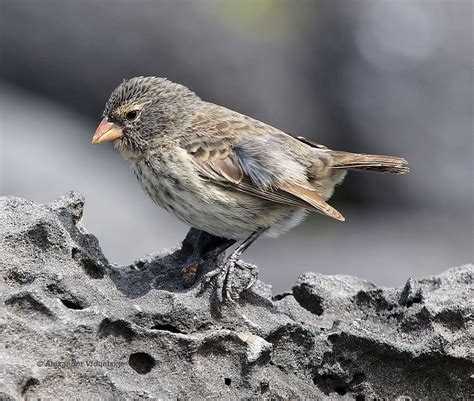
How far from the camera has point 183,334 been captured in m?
4.51

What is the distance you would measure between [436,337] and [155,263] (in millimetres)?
1661

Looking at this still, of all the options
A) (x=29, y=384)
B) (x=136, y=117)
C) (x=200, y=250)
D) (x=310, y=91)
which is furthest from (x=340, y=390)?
(x=310, y=91)

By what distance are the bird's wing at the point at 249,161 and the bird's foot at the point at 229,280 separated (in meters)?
0.94

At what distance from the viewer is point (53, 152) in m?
11.7

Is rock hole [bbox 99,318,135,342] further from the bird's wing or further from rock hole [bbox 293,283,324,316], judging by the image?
the bird's wing

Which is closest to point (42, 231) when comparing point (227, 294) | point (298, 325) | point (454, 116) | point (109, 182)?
point (227, 294)

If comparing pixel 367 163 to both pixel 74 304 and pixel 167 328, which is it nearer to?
pixel 167 328

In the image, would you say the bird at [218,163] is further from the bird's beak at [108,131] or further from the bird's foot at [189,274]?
the bird's foot at [189,274]

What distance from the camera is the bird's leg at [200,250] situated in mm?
5141

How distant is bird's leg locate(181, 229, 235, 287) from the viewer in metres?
5.14

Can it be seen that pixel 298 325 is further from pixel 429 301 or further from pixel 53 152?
pixel 53 152

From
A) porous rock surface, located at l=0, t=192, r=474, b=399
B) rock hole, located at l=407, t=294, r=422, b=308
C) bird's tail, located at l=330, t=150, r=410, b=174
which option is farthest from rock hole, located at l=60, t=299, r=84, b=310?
bird's tail, located at l=330, t=150, r=410, b=174

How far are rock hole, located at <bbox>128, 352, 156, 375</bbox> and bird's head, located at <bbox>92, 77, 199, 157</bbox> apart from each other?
201 centimetres

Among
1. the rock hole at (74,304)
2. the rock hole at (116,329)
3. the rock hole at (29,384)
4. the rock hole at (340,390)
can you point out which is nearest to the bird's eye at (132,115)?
the rock hole at (74,304)
